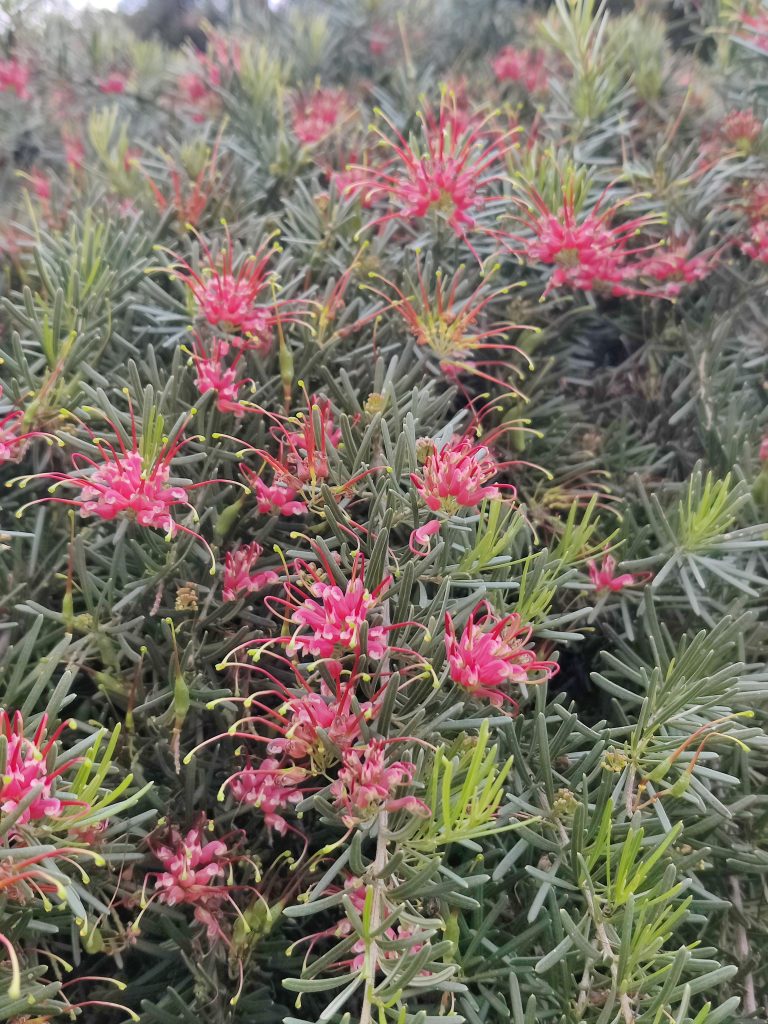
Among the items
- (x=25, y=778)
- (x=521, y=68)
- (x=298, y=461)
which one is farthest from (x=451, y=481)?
(x=521, y=68)

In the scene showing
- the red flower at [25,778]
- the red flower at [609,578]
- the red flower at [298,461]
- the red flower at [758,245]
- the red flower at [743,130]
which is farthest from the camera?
the red flower at [743,130]

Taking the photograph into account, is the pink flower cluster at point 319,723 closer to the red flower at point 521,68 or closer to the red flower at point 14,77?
the red flower at point 521,68

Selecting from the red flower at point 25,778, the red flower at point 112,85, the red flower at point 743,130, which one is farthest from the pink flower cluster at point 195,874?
the red flower at point 112,85

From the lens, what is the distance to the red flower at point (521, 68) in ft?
5.26

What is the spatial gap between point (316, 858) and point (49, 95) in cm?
178

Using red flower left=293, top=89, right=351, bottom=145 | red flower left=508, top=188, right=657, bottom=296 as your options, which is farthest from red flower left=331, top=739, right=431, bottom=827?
red flower left=293, top=89, right=351, bottom=145

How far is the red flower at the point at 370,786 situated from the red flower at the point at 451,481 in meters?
0.23

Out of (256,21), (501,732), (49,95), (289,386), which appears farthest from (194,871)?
(256,21)

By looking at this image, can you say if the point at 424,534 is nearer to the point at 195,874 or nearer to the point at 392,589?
the point at 392,589

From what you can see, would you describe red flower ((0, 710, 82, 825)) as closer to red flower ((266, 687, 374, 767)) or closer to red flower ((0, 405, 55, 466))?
red flower ((266, 687, 374, 767))

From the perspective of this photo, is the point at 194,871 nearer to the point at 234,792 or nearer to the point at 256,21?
the point at 234,792

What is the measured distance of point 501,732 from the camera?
28.0 inches

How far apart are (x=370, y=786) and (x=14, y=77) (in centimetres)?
165

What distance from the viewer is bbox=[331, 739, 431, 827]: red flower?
1.99ft
